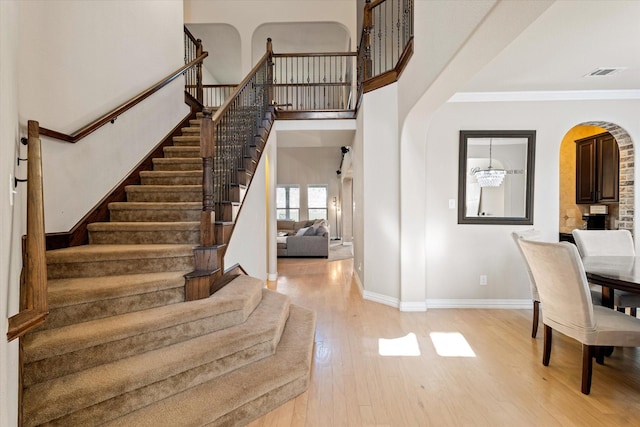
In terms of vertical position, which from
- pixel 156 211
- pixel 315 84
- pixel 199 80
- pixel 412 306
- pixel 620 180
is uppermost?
pixel 199 80

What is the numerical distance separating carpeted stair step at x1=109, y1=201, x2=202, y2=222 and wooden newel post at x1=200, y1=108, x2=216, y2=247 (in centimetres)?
51

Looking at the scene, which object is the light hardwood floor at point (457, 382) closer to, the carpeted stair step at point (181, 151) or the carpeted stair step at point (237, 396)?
the carpeted stair step at point (237, 396)

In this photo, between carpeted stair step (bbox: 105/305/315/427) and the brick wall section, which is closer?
carpeted stair step (bbox: 105/305/315/427)

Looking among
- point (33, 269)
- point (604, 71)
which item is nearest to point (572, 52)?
point (604, 71)

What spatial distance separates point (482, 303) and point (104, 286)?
3.89 meters

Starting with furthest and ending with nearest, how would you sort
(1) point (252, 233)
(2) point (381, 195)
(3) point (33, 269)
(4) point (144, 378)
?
(2) point (381, 195)
(1) point (252, 233)
(4) point (144, 378)
(3) point (33, 269)

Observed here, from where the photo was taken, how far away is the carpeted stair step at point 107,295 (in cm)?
182

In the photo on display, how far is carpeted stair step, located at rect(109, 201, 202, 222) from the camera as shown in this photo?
2.94 m

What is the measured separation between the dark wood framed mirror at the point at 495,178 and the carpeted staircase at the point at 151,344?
99.0 inches

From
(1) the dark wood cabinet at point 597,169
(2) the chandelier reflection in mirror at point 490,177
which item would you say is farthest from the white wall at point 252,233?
(1) the dark wood cabinet at point 597,169

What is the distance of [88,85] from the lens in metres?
2.80

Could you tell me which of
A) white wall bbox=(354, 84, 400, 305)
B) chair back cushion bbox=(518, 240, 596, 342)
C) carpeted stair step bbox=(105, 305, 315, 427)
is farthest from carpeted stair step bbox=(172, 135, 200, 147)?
chair back cushion bbox=(518, 240, 596, 342)

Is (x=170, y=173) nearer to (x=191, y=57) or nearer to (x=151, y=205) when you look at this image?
(x=151, y=205)

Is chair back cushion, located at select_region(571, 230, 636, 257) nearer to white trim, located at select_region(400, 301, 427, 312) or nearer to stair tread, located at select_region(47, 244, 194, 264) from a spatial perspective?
white trim, located at select_region(400, 301, 427, 312)
